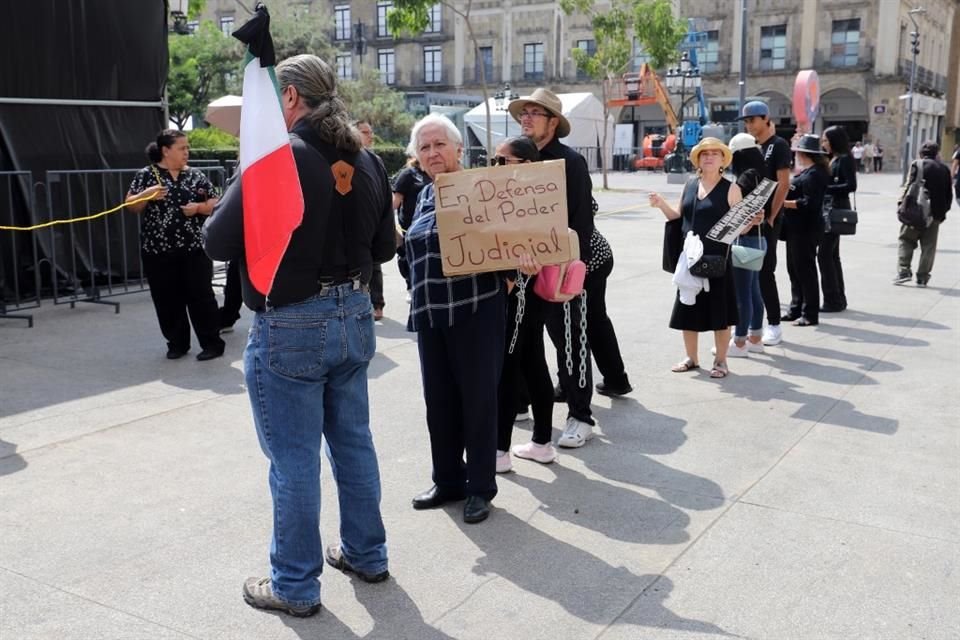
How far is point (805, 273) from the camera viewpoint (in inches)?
357

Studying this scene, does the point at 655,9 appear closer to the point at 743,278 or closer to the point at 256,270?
the point at 743,278

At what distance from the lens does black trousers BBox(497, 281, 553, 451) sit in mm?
4863

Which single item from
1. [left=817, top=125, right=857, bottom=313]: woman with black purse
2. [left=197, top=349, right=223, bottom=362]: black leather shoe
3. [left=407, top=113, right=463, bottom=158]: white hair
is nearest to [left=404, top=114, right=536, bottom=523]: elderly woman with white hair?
[left=407, top=113, right=463, bottom=158]: white hair

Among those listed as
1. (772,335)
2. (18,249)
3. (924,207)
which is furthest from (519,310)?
(924,207)

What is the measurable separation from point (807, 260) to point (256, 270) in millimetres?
6997

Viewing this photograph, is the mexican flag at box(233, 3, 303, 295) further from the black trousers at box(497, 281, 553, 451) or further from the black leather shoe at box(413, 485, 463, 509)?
the black trousers at box(497, 281, 553, 451)

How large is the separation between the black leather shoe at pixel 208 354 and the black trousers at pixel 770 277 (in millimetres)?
4550

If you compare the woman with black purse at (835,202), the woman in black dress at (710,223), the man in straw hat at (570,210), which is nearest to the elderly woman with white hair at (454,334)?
the man in straw hat at (570,210)

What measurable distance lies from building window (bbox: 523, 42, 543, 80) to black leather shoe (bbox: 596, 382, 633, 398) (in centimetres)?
5329

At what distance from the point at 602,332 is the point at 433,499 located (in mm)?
2150

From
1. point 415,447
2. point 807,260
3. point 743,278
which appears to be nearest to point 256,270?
point 415,447

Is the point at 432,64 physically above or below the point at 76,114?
above

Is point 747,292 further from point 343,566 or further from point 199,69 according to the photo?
point 199,69

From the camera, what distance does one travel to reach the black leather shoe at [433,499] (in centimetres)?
454
